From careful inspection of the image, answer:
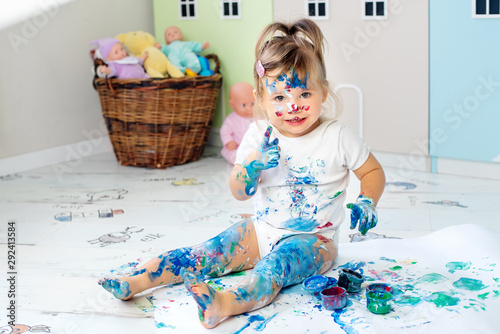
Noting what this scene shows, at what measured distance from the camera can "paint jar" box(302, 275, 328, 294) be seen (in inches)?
44.5

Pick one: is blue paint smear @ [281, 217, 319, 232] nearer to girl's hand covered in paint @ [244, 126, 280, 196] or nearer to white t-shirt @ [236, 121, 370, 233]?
white t-shirt @ [236, 121, 370, 233]

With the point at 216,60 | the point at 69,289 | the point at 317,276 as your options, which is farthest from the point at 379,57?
the point at 69,289

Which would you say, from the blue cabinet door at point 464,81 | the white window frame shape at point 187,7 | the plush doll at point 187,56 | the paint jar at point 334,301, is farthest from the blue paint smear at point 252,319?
the white window frame shape at point 187,7

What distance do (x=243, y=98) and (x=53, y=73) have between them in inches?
27.7

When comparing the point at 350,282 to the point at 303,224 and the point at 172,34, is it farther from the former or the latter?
the point at 172,34

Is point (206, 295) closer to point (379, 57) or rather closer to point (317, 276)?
point (317, 276)

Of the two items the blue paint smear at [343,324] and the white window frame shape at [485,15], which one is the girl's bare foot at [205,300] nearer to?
the blue paint smear at [343,324]

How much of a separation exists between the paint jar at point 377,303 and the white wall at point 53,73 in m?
1.56

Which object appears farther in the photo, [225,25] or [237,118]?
[225,25]

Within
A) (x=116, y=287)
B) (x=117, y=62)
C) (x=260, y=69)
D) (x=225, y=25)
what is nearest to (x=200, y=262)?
(x=116, y=287)

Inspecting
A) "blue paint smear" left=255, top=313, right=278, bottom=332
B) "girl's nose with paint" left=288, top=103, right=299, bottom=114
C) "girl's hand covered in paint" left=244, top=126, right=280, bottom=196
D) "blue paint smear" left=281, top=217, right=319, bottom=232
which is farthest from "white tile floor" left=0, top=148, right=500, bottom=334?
"girl's nose with paint" left=288, top=103, right=299, bottom=114

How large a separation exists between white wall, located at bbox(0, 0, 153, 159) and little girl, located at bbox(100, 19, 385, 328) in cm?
126

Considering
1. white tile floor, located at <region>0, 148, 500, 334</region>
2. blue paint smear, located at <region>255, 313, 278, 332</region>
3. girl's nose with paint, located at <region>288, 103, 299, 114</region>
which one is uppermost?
girl's nose with paint, located at <region>288, 103, 299, 114</region>

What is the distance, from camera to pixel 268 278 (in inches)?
43.5
